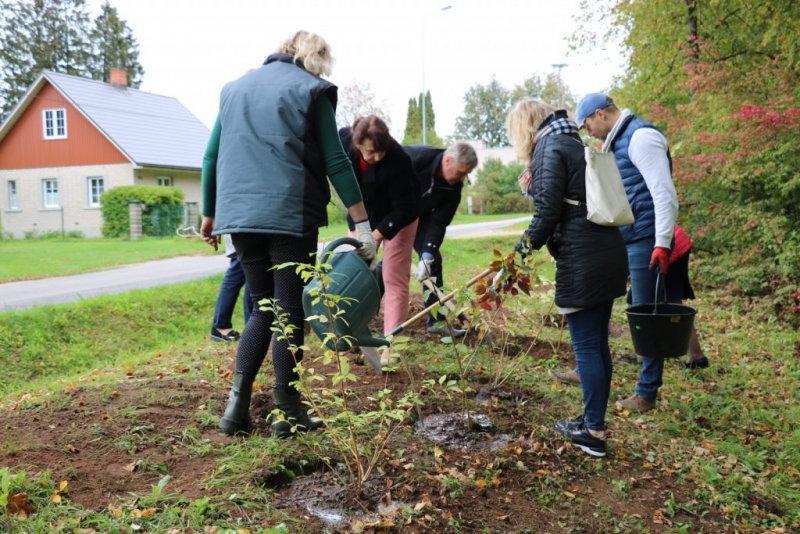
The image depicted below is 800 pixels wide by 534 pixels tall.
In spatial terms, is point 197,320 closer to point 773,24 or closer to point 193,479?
point 193,479

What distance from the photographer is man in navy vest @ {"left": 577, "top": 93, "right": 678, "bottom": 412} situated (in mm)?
4090

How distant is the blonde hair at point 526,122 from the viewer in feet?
11.7

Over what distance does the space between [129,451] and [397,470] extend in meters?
1.17

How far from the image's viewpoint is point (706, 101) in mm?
8875

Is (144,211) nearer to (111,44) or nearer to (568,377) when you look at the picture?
(568,377)

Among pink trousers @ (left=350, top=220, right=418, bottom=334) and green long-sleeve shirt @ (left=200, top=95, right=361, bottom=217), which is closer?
green long-sleeve shirt @ (left=200, top=95, right=361, bottom=217)

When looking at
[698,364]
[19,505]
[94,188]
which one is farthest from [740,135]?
[94,188]

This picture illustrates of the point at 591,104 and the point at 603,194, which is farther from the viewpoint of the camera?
the point at 591,104

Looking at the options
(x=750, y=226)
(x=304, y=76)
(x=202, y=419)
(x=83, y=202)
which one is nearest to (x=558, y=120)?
(x=304, y=76)

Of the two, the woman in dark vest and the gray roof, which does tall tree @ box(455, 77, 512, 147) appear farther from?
the woman in dark vest

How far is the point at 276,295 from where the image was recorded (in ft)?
10.3

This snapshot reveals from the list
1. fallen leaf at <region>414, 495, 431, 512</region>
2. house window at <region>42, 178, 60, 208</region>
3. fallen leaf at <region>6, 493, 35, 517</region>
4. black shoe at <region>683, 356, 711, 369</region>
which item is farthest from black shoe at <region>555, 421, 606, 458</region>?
house window at <region>42, 178, 60, 208</region>

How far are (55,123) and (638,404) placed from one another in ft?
94.6

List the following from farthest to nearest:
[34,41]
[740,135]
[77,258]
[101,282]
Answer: [34,41] → [77,258] → [101,282] → [740,135]
